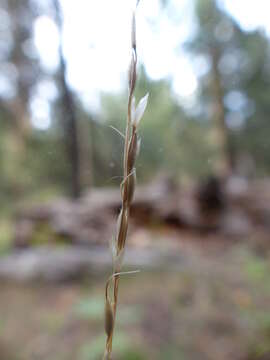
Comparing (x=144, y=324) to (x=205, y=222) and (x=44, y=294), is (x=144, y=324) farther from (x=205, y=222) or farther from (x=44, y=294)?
(x=205, y=222)

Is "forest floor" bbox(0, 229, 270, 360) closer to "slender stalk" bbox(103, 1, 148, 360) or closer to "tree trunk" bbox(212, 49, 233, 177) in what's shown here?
"slender stalk" bbox(103, 1, 148, 360)

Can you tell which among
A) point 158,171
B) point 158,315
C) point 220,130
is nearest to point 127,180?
point 158,315

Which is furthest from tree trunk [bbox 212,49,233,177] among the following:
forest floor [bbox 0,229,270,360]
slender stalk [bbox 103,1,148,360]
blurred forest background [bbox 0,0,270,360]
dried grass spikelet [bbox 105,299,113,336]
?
dried grass spikelet [bbox 105,299,113,336]

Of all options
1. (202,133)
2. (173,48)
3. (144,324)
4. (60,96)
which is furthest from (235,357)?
(202,133)

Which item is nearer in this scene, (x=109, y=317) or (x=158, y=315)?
(x=109, y=317)

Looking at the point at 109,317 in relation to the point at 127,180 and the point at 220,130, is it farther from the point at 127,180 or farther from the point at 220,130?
the point at 220,130

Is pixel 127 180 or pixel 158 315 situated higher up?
pixel 127 180
